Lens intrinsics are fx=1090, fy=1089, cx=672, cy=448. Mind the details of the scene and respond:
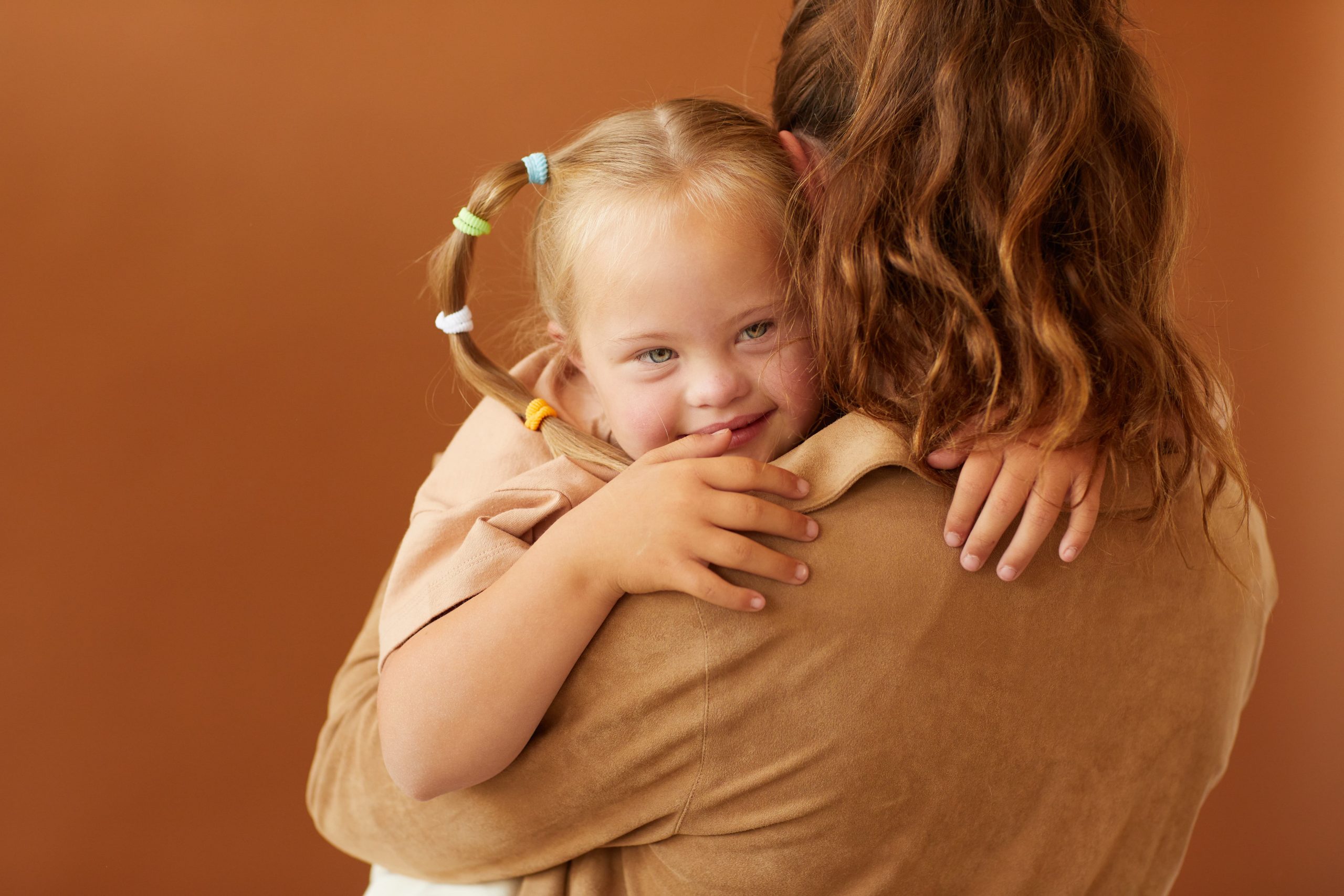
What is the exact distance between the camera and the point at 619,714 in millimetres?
828

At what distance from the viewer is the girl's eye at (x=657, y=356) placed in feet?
3.65

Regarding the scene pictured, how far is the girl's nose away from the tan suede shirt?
211 mm

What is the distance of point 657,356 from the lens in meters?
1.12

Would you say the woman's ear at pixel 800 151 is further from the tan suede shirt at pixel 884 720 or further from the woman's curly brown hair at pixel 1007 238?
the tan suede shirt at pixel 884 720

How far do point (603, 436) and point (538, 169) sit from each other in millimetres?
309

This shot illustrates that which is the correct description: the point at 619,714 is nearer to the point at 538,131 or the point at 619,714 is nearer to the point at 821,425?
the point at 821,425

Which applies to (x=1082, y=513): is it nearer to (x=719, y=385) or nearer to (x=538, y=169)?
(x=719, y=385)

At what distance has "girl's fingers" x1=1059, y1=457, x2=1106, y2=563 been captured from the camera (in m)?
0.85

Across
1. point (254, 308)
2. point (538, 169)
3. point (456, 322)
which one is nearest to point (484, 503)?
point (456, 322)

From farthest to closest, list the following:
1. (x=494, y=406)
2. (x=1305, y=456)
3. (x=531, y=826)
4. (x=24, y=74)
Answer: (x=1305, y=456) → (x=24, y=74) → (x=494, y=406) → (x=531, y=826)

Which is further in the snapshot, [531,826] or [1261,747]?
[1261,747]

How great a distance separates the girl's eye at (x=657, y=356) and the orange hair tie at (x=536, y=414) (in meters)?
0.13

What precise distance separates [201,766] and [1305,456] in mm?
2423

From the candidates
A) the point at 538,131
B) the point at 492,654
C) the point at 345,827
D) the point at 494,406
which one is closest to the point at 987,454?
the point at 492,654
